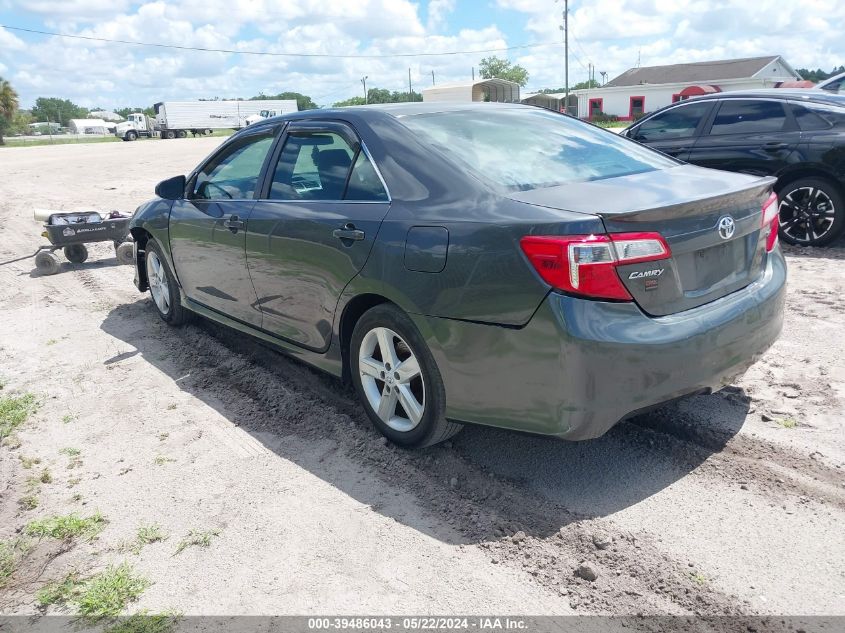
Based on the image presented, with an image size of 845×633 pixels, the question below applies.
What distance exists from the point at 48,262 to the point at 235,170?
4915 mm

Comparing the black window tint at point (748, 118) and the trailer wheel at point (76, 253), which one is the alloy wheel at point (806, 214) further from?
the trailer wheel at point (76, 253)

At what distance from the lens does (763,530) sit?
2879mm

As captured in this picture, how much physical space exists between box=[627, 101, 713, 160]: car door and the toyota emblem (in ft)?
18.7

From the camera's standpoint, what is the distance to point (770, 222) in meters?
3.59

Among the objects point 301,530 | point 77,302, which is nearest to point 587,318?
point 301,530

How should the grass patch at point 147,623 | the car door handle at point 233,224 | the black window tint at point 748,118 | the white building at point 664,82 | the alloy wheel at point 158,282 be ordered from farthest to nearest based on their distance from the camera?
the white building at point 664,82
the black window tint at point 748,118
the alloy wheel at point 158,282
the car door handle at point 233,224
the grass patch at point 147,623

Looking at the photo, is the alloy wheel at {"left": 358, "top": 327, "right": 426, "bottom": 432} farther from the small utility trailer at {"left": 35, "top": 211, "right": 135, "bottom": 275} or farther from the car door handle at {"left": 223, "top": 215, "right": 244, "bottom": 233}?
the small utility trailer at {"left": 35, "top": 211, "right": 135, "bottom": 275}

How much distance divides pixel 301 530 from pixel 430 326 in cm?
106

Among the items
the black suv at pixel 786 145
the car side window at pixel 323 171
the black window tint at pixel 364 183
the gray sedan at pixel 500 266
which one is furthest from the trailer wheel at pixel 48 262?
the black suv at pixel 786 145

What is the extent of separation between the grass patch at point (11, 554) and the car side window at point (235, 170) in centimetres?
239

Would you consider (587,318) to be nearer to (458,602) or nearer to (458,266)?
(458,266)

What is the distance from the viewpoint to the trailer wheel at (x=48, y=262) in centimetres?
866

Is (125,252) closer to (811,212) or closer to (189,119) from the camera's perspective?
(811,212)

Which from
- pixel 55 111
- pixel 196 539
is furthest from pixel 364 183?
pixel 55 111
